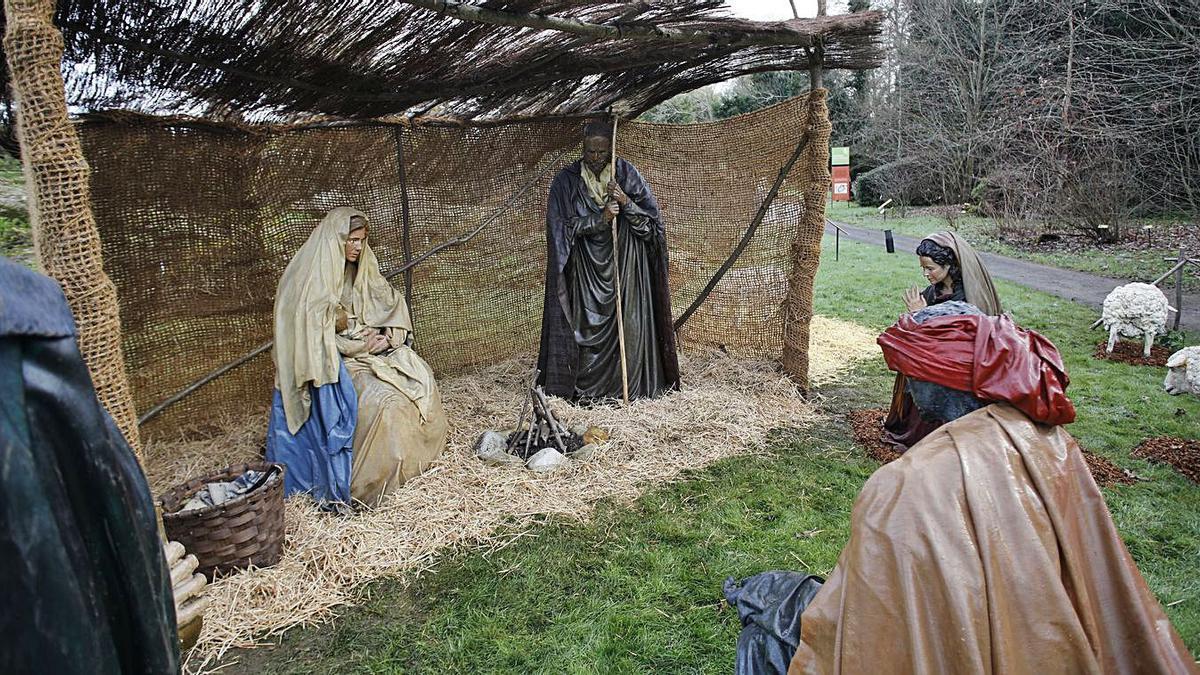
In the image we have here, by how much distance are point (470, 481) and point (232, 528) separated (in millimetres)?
1461

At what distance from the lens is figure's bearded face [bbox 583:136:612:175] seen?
18.4 ft

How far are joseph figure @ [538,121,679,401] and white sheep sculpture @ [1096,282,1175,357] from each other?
4.35 meters

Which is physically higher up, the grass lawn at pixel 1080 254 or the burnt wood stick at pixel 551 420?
the grass lawn at pixel 1080 254

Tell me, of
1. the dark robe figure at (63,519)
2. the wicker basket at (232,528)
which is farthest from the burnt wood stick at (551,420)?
the dark robe figure at (63,519)

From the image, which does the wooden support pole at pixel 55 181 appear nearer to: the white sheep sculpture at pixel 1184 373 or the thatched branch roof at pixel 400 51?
the thatched branch roof at pixel 400 51

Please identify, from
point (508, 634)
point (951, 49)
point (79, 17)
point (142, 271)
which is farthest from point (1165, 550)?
point (951, 49)

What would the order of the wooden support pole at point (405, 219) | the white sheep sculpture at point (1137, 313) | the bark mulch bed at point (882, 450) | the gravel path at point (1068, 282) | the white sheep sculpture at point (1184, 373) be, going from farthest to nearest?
the gravel path at point (1068, 282) → the white sheep sculpture at point (1137, 313) → the wooden support pole at point (405, 219) → the white sheep sculpture at point (1184, 373) → the bark mulch bed at point (882, 450)

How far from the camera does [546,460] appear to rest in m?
4.59

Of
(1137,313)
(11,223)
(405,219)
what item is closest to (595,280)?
(405,219)

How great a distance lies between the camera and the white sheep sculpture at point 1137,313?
21.1 ft

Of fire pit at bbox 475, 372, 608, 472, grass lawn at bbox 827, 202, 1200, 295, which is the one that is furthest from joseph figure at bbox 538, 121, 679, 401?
grass lawn at bbox 827, 202, 1200, 295

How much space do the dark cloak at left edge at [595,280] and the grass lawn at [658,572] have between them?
4.80ft

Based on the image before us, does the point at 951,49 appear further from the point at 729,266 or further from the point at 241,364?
the point at 241,364

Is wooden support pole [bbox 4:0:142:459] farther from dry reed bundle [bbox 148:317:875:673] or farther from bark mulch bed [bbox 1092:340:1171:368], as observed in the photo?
bark mulch bed [bbox 1092:340:1171:368]
